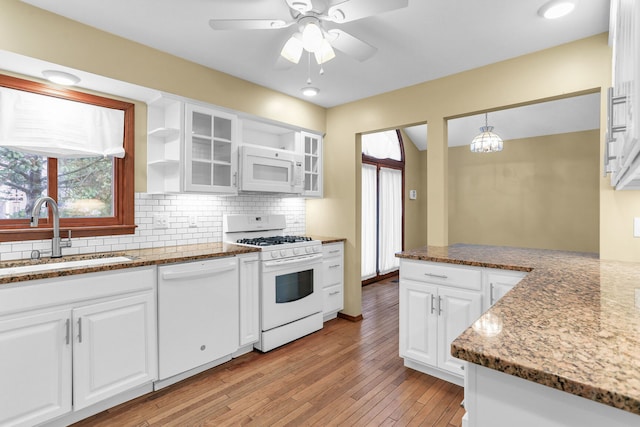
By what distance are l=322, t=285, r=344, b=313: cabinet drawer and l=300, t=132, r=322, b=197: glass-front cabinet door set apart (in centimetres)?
113

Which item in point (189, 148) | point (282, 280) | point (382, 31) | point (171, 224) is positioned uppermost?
point (382, 31)

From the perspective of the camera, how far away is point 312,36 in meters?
1.90

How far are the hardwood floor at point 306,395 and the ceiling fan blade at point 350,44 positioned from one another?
2.36m

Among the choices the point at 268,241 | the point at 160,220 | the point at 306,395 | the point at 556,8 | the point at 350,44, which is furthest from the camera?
the point at 268,241

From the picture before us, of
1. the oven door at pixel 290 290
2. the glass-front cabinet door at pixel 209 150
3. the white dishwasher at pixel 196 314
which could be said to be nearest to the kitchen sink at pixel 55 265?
the white dishwasher at pixel 196 314

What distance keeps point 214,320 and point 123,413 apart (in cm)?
78

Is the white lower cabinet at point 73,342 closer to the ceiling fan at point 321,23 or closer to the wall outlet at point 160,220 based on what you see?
the wall outlet at point 160,220

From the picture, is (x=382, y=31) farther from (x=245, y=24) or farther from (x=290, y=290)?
(x=290, y=290)

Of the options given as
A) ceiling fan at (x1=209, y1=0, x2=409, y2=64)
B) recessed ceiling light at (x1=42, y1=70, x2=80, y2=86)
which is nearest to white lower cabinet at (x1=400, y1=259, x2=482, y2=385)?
ceiling fan at (x1=209, y1=0, x2=409, y2=64)

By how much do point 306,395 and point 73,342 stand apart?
1495 mm

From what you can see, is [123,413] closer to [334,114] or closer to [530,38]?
[334,114]

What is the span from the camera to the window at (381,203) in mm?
5293

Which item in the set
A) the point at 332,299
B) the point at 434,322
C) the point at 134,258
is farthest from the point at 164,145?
the point at 434,322

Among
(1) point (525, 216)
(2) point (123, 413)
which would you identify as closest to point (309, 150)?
(2) point (123, 413)
